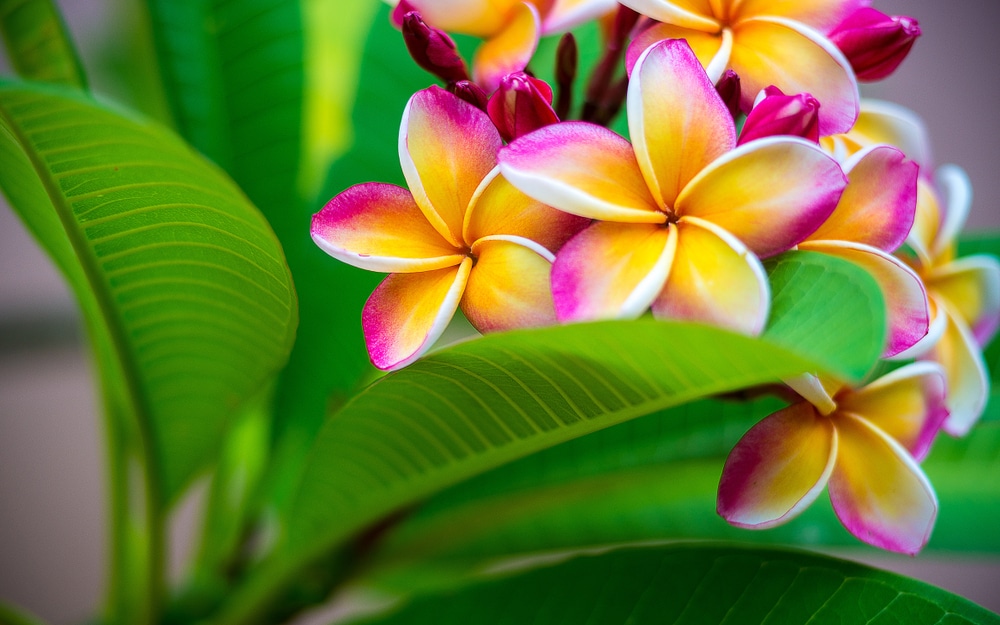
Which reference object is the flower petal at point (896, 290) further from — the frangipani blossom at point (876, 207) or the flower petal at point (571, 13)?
the flower petal at point (571, 13)

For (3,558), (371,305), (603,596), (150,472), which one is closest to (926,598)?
(603,596)

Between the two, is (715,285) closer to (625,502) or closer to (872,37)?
(872,37)

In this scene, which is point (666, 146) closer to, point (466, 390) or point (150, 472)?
point (466, 390)

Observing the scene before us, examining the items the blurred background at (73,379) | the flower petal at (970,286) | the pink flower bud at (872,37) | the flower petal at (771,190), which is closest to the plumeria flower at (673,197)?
the flower petal at (771,190)

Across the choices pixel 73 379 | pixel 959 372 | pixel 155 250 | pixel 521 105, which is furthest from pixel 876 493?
pixel 73 379

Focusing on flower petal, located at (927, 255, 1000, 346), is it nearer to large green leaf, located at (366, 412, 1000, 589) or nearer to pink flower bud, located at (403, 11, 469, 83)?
large green leaf, located at (366, 412, 1000, 589)

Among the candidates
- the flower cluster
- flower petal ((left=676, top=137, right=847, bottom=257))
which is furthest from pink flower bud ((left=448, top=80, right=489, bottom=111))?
flower petal ((left=676, top=137, right=847, bottom=257))
